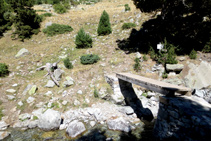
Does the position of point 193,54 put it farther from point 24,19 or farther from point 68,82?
point 24,19

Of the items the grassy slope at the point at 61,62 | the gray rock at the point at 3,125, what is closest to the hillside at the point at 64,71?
the grassy slope at the point at 61,62

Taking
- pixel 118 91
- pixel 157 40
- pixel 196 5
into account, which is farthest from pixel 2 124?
pixel 196 5

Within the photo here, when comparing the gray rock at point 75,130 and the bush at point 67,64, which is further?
the bush at point 67,64

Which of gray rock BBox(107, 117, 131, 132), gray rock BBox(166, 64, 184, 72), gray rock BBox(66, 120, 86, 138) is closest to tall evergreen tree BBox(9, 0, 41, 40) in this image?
gray rock BBox(66, 120, 86, 138)

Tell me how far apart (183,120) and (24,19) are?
69.4ft

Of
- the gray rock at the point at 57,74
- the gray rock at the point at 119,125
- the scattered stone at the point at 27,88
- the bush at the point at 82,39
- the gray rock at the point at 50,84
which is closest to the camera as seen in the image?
the gray rock at the point at 119,125

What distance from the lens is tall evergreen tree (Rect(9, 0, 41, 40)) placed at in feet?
53.4

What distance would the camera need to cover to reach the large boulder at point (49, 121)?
648 centimetres

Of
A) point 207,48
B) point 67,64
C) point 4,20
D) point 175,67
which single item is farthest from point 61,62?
point 4,20

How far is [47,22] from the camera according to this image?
2014cm

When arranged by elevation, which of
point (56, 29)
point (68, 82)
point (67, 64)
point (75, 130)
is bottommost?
point (75, 130)

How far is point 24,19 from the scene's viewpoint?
17156 millimetres

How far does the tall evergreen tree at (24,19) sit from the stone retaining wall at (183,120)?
1957 centimetres

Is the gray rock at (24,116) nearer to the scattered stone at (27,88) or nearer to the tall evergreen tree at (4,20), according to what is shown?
the scattered stone at (27,88)
